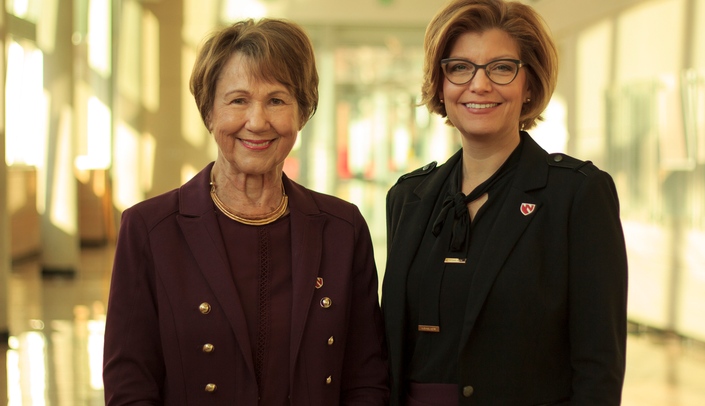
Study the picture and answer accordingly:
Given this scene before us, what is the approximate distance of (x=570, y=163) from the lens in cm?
237

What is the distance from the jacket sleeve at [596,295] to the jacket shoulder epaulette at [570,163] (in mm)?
29

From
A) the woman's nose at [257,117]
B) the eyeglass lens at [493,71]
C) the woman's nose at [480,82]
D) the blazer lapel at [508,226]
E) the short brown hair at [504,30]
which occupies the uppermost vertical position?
the short brown hair at [504,30]

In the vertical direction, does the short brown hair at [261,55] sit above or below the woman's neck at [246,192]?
above

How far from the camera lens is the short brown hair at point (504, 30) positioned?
8.01ft

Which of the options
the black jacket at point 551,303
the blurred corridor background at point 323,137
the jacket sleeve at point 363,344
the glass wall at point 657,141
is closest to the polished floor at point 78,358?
the blurred corridor background at point 323,137

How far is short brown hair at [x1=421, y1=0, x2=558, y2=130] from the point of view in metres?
2.44

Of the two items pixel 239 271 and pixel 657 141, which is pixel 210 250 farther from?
pixel 657 141

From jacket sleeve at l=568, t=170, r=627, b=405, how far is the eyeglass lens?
0.36 meters

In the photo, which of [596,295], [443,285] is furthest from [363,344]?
[596,295]

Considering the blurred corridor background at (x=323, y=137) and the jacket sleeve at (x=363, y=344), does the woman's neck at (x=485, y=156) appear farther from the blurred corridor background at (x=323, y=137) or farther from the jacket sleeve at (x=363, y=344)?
the blurred corridor background at (x=323, y=137)

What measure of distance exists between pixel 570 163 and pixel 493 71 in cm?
32

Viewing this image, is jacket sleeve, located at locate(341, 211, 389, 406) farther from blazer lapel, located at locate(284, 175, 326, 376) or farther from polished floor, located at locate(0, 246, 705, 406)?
polished floor, located at locate(0, 246, 705, 406)

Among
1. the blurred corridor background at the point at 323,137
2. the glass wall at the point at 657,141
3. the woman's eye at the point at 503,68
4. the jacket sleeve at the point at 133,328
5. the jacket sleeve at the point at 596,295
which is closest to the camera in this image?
the jacket sleeve at the point at 133,328

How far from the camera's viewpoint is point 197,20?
17.3 meters
